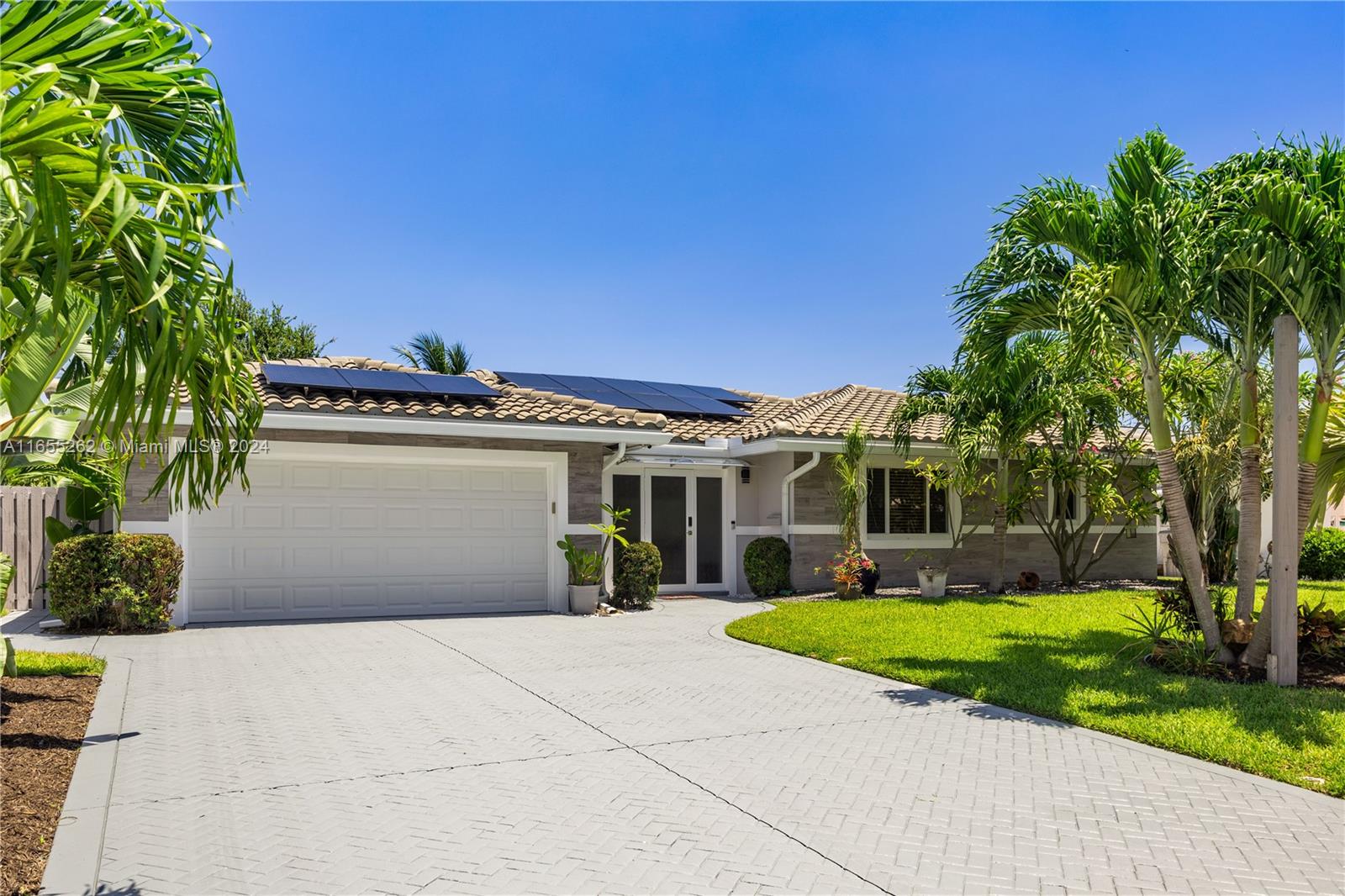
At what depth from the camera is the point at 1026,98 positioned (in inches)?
526

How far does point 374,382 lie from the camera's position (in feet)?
49.0

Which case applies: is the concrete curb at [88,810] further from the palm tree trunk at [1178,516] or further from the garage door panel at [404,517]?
the palm tree trunk at [1178,516]

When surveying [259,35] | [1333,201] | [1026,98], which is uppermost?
[1026,98]

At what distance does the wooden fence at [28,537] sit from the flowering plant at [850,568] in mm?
13395

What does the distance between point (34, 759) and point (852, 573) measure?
13.1 meters

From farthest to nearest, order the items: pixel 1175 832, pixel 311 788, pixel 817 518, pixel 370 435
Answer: pixel 817 518, pixel 370 435, pixel 311 788, pixel 1175 832

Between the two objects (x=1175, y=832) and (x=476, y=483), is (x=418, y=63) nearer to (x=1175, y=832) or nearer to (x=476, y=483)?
(x=476, y=483)

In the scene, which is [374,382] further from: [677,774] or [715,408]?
[677,774]

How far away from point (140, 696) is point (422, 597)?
21.6 ft

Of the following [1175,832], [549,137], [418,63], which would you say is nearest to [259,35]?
[418,63]

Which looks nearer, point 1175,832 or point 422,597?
point 1175,832

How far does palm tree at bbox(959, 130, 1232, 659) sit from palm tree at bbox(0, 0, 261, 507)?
7391 millimetres

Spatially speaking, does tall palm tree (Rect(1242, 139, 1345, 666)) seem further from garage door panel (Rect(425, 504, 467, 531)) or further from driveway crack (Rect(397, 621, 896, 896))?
garage door panel (Rect(425, 504, 467, 531))

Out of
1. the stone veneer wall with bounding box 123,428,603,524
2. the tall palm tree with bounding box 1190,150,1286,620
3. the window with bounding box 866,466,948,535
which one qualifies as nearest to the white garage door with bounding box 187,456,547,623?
the stone veneer wall with bounding box 123,428,603,524
